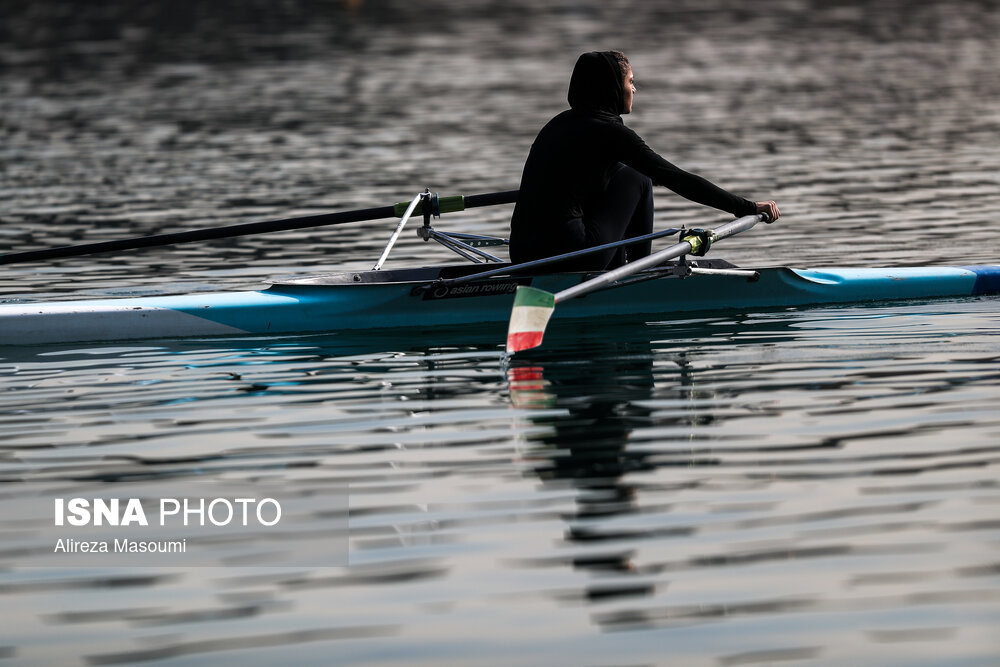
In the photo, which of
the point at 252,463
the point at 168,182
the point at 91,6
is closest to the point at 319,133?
the point at 168,182

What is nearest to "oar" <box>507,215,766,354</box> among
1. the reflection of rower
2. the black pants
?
the reflection of rower

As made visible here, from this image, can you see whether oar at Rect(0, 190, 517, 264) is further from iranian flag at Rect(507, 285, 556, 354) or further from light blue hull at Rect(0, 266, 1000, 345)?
iranian flag at Rect(507, 285, 556, 354)

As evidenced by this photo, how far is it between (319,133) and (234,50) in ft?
57.3

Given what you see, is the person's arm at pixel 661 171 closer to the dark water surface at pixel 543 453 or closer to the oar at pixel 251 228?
the dark water surface at pixel 543 453

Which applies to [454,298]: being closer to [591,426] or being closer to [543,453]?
[591,426]

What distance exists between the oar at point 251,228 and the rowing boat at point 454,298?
0.23 meters

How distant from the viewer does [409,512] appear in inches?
247

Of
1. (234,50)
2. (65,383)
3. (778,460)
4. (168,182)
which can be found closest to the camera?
(778,460)

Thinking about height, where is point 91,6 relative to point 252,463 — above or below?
above

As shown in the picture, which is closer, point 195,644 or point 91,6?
point 195,644

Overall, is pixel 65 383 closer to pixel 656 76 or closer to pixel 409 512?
pixel 409 512

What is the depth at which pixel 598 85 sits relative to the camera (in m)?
9.56

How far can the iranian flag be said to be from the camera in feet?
28.8

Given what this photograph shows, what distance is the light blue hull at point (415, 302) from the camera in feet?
31.8
